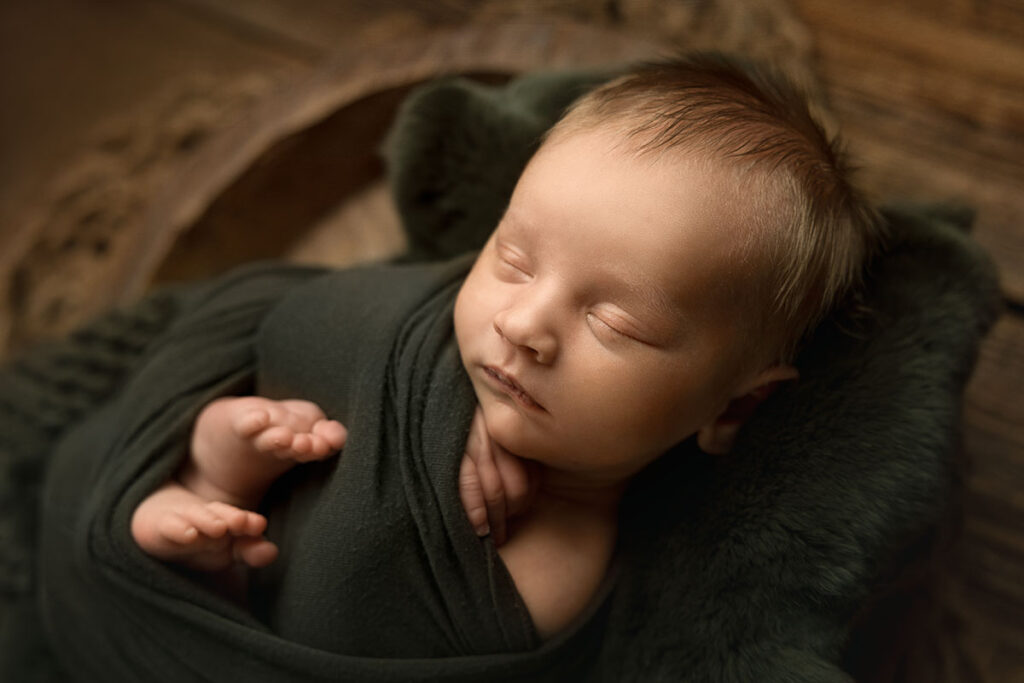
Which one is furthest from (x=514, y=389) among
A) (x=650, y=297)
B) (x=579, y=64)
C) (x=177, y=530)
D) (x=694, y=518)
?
(x=579, y=64)

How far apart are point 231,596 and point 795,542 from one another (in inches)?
23.0

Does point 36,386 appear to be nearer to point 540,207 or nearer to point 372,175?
point 372,175

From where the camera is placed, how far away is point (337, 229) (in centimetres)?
144

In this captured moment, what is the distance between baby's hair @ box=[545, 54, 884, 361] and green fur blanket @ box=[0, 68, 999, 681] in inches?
3.4


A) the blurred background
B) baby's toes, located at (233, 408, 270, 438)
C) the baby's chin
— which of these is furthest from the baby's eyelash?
the blurred background

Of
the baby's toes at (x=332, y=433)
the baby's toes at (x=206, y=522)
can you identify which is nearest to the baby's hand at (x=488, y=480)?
the baby's toes at (x=332, y=433)

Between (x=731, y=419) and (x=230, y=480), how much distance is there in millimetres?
520

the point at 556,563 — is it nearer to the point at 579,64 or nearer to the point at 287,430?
Answer: the point at 287,430

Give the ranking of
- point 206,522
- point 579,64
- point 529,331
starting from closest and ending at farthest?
1. point 529,331
2. point 206,522
3. point 579,64

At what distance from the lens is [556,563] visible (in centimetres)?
91

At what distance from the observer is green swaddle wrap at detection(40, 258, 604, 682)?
33.8 inches

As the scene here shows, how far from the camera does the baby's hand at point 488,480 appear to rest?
0.86 m

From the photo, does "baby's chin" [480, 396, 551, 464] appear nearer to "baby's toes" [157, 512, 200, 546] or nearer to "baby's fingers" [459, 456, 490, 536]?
"baby's fingers" [459, 456, 490, 536]

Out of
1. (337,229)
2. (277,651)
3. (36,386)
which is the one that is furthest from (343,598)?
(337,229)
